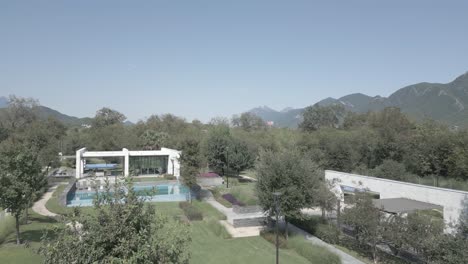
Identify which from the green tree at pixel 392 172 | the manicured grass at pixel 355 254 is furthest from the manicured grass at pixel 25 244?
the green tree at pixel 392 172

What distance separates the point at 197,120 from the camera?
10875cm

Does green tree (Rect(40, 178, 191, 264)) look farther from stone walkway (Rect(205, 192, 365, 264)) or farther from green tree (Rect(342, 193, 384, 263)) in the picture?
green tree (Rect(342, 193, 384, 263))

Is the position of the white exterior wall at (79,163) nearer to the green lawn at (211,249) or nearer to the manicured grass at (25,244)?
the manicured grass at (25,244)

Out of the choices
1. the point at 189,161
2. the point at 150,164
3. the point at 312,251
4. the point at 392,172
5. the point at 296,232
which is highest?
the point at 189,161

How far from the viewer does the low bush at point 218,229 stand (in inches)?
856

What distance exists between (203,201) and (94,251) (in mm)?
26375

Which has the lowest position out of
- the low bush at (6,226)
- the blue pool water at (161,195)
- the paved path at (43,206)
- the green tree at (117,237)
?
the blue pool water at (161,195)

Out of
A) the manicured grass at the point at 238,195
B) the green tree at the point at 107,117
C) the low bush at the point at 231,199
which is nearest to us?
the manicured grass at the point at 238,195

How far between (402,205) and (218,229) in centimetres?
1139

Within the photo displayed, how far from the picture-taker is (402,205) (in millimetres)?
21062

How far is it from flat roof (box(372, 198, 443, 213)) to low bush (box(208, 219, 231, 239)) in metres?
9.09

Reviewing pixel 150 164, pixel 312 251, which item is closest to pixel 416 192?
pixel 312 251

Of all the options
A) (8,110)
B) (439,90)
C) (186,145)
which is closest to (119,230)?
(186,145)

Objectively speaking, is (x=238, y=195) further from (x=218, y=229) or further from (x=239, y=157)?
(x=218, y=229)
